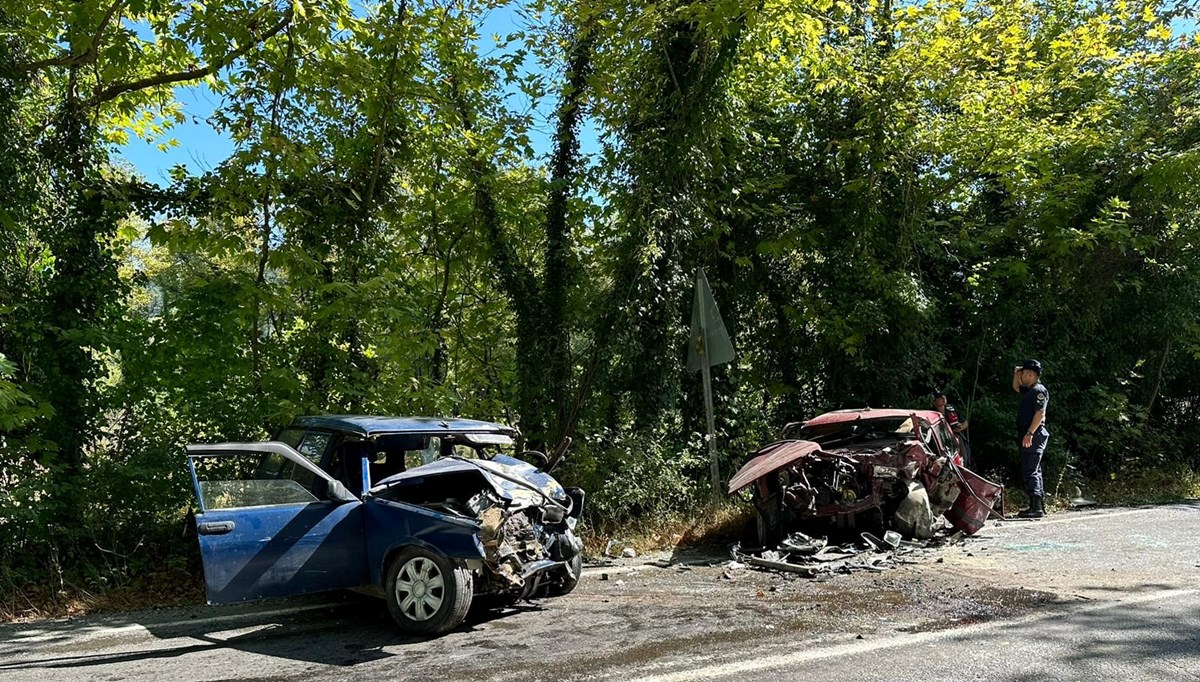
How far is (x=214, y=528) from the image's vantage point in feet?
18.6

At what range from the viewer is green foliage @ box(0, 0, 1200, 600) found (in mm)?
8242

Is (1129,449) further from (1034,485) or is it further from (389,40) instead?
(389,40)

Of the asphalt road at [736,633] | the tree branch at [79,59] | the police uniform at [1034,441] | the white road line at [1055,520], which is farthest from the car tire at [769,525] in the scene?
the tree branch at [79,59]

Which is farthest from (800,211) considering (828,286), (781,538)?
(781,538)

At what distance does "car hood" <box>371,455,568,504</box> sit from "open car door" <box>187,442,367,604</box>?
0.44m

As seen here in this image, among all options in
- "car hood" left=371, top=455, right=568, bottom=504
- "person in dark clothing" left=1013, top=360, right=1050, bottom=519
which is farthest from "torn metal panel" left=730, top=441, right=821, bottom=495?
"person in dark clothing" left=1013, top=360, right=1050, bottom=519

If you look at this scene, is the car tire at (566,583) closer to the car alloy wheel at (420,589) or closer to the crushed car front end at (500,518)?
the crushed car front end at (500,518)

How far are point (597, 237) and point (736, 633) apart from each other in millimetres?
6965

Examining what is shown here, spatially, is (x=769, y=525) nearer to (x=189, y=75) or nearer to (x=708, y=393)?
(x=708, y=393)

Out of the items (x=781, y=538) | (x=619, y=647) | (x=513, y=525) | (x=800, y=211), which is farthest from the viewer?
(x=800, y=211)

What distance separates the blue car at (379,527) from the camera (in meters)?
5.79

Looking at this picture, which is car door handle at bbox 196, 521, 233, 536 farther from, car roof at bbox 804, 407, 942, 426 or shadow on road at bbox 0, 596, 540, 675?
car roof at bbox 804, 407, 942, 426

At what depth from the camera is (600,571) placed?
319 inches

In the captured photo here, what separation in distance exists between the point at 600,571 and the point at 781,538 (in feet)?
6.33
